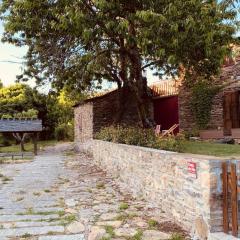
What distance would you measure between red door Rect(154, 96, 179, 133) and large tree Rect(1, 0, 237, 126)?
685 centimetres

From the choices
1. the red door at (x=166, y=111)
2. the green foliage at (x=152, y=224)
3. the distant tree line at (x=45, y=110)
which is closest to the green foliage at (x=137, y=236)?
the green foliage at (x=152, y=224)

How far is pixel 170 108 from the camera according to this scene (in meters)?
22.8

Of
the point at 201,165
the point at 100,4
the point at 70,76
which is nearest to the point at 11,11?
the point at 70,76

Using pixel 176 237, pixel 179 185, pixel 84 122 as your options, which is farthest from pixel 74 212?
pixel 84 122

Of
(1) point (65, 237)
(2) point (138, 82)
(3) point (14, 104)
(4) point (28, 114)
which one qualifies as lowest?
(1) point (65, 237)

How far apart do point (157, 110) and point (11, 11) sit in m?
11.0

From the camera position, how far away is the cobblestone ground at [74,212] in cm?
597

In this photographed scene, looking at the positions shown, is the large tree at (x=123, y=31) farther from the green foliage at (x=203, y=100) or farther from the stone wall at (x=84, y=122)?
the stone wall at (x=84, y=122)

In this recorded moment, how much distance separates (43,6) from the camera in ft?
41.9

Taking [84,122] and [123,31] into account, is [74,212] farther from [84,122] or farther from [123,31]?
[84,122]

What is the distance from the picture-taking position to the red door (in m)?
22.6

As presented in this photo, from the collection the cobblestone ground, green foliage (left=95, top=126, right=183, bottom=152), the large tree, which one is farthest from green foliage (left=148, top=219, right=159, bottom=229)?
the large tree

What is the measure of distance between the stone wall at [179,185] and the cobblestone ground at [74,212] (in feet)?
0.82

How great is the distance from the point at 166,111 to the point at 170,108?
0.99ft
